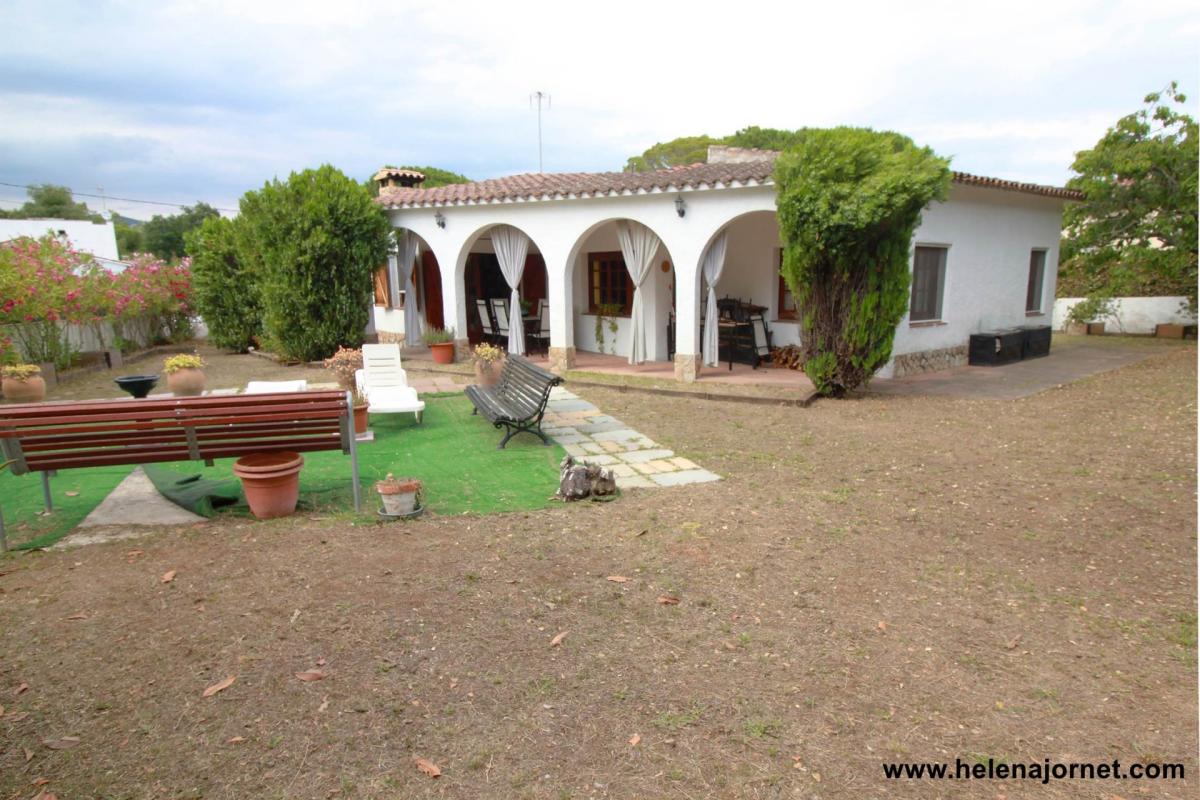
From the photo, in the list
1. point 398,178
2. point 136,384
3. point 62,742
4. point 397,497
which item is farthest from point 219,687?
point 398,178

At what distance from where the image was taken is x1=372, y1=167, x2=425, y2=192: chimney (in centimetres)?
1745

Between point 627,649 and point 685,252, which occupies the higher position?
point 685,252

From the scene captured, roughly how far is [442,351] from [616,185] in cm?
458

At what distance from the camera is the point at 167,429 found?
14.8ft

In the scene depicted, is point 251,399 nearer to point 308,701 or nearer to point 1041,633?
point 308,701

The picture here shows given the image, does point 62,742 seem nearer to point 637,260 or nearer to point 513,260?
point 637,260

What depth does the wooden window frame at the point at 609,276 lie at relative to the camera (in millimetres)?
13414

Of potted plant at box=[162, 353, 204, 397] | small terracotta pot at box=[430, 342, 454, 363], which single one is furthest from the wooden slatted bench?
small terracotta pot at box=[430, 342, 454, 363]

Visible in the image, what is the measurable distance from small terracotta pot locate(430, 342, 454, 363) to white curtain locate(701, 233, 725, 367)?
4808 millimetres

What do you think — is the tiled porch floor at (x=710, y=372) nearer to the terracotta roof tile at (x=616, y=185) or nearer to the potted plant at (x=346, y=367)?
the terracotta roof tile at (x=616, y=185)

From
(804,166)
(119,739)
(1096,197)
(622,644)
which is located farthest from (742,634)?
(1096,197)

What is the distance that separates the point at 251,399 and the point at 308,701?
2.57 metres

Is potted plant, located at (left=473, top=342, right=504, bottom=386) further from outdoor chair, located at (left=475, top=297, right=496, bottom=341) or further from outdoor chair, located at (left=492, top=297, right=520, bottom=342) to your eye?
outdoor chair, located at (left=475, top=297, right=496, bottom=341)

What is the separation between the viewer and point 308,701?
277cm
